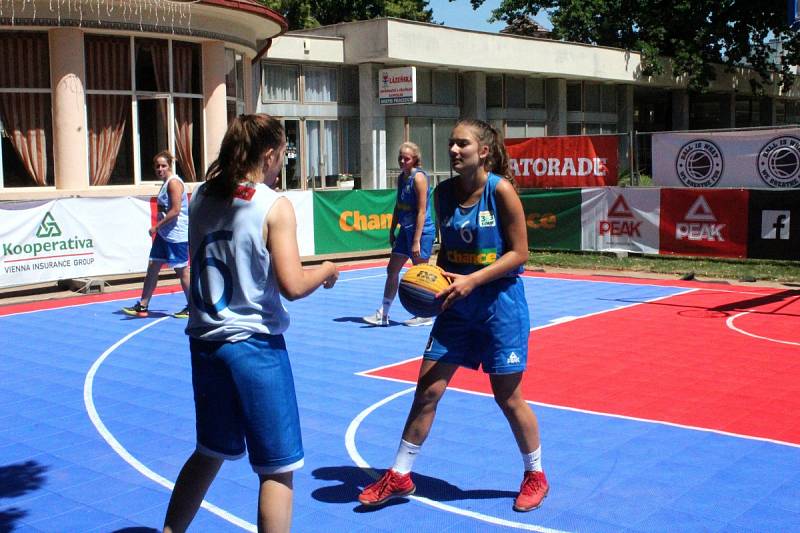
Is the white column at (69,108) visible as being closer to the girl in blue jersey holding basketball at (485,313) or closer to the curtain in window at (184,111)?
the curtain in window at (184,111)

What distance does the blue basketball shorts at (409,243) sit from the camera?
1150 centimetres

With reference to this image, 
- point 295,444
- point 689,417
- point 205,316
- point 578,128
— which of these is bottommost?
point 689,417

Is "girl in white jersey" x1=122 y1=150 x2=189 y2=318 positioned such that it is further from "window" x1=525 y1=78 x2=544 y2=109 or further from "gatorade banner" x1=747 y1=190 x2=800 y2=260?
"window" x1=525 y1=78 x2=544 y2=109

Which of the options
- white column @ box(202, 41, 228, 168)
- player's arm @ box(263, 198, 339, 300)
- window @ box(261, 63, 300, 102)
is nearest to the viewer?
player's arm @ box(263, 198, 339, 300)

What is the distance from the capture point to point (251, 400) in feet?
13.4

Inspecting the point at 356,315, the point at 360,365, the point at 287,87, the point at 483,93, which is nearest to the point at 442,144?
the point at 483,93

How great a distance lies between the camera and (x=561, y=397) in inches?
328

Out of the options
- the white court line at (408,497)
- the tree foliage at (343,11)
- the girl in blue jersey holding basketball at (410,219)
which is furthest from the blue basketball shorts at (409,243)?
the tree foliage at (343,11)

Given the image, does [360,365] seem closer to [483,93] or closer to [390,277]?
[390,277]

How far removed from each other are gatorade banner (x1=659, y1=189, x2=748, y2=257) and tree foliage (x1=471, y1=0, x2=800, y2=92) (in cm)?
2243

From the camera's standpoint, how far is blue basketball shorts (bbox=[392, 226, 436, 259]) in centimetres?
1150

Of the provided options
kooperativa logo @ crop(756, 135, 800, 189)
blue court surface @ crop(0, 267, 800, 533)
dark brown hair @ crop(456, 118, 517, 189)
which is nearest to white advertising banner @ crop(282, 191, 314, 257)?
kooperativa logo @ crop(756, 135, 800, 189)

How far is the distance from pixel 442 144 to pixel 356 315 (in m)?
20.7

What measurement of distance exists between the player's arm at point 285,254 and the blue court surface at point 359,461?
1.85 m
